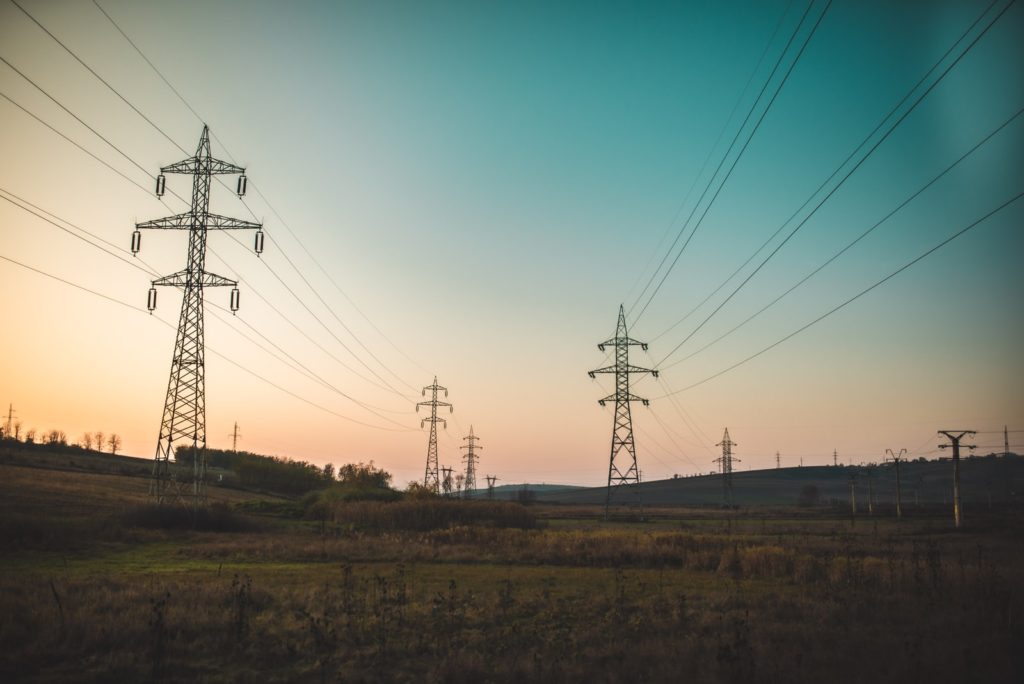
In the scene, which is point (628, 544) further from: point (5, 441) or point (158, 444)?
point (5, 441)

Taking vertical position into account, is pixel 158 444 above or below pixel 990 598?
above

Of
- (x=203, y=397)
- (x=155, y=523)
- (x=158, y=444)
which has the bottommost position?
(x=155, y=523)

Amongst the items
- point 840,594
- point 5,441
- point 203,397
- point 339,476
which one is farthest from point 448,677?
point 339,476

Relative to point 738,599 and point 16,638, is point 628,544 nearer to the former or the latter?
point 738,599

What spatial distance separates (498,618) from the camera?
1755 cm

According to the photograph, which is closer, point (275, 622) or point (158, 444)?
point (275, 622)

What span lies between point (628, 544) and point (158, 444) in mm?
27896

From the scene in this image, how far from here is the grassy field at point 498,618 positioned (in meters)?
12.5

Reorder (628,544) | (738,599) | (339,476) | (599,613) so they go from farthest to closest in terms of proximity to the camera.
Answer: (339,476)
(628,544)
(738,599)
(599,613)

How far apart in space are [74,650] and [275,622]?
440cm

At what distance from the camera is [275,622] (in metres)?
16.7

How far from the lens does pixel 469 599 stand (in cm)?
2028

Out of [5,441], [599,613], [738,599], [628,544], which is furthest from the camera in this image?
[5,441]

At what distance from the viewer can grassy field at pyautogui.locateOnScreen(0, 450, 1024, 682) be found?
12.5m
